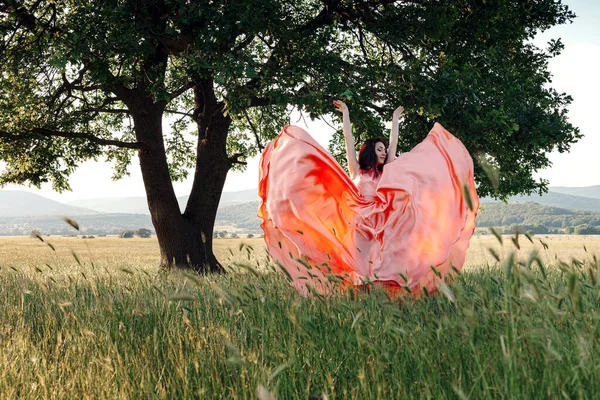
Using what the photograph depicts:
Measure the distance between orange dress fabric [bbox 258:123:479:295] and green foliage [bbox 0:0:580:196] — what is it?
1.96 meters

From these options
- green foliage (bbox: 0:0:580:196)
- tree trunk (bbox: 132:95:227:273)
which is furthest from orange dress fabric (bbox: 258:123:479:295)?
tree trunk (bbox: 132:95:227:273)

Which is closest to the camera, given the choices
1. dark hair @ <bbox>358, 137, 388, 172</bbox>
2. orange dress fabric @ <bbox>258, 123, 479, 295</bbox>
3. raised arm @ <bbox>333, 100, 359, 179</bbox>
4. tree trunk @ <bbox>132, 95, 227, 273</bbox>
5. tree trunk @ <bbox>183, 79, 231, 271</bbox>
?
orange dress fabric @ <bbox>258, 123, 479, 295</bbox>

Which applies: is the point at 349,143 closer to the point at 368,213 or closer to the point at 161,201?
the point at 368,213

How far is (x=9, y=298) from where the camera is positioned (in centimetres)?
731

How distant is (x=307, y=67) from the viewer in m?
10.1

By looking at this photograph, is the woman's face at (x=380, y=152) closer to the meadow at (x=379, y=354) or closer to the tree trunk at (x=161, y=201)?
the meadow at (x=379, y=354)

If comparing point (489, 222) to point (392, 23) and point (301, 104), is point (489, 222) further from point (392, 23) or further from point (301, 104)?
point (392, 23)

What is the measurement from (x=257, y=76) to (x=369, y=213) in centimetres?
350

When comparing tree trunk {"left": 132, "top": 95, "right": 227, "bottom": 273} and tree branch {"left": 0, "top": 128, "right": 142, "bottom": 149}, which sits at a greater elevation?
tree branch {"left": 0, "top": 128, "right": 142, "bottom": 149}

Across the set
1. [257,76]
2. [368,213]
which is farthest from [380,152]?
[257,76]

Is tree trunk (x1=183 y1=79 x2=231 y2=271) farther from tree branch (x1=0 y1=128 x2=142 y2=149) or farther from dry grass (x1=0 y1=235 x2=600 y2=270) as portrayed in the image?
tree branch (x1=0 y1=128 x2=142 y2=149)

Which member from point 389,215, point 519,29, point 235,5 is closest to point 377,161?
point 389,215

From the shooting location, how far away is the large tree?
9.45 meters

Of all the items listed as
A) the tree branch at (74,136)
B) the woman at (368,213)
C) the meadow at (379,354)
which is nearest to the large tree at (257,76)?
the tree branch at (74,136)
